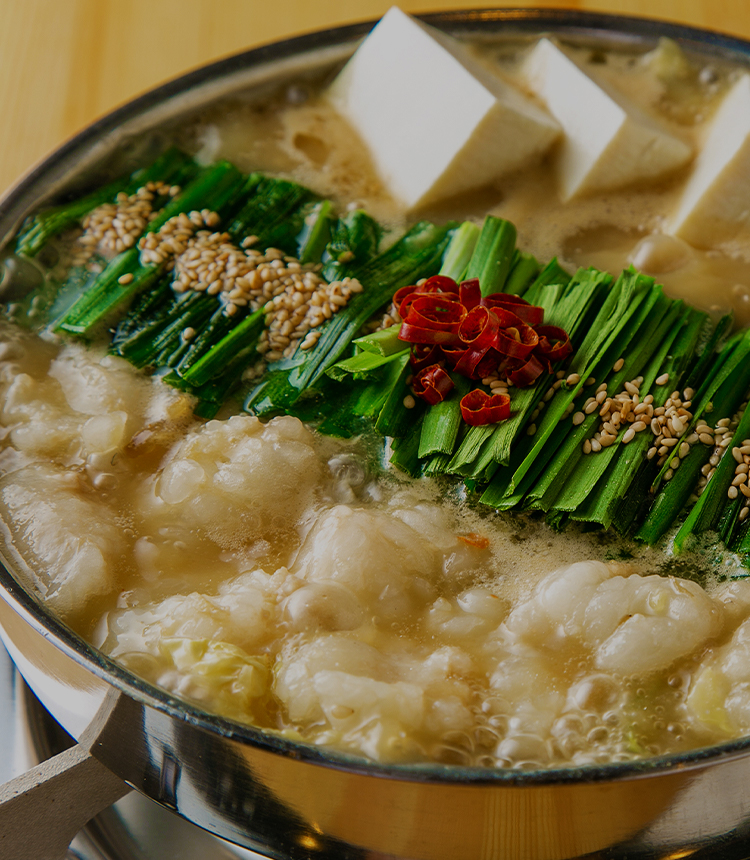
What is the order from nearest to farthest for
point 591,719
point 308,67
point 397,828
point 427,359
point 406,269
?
point 397,828, point 591,719, point 427,359, point 406,269, point 308,67

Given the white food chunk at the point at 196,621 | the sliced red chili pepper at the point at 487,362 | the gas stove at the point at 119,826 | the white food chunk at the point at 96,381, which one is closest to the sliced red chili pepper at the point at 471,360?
the sliced red chili pepper at the point at 487,362

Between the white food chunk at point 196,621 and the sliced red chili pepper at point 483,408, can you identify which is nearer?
the white food chunk at point 196,621

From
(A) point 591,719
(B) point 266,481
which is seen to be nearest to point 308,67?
(B) point 266,481

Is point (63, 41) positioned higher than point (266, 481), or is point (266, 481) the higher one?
point (63, 41)

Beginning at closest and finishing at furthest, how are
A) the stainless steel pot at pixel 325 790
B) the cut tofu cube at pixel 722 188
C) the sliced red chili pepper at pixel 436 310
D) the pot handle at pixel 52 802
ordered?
the stainless steel pot at pixel 325 790
the pot handle at pixel 52 802
the sliced red chili pepper at pixel 436 310
the cut tofu cube at pixel 722 188

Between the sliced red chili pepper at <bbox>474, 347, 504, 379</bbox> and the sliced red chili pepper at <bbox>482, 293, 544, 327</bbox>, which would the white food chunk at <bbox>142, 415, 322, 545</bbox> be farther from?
the sliced red chili pepper at <bbox>482, 293, 544, 327</bbox>

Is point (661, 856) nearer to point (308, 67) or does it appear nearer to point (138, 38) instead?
point (308, 67)

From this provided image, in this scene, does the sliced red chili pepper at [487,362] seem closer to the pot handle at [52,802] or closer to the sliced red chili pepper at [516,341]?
the sliced red chili pepper at [516,341]
